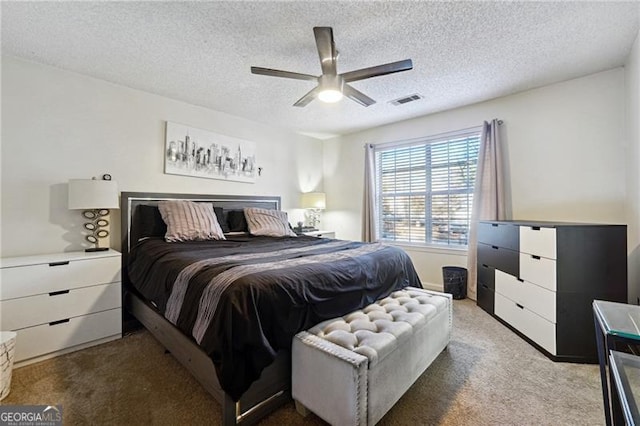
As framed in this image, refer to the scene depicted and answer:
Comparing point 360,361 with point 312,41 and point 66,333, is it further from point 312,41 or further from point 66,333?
point 66,333

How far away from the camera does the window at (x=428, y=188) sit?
12.0 ft

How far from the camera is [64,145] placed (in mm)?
2537

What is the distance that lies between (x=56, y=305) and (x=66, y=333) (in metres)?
0.24

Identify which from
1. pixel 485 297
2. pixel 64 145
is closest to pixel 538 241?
pixel 485 297

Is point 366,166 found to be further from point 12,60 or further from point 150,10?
point 12,60

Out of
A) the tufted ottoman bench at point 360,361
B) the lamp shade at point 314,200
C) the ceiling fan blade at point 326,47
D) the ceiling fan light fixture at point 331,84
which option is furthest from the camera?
the lamp shade at point 314,200

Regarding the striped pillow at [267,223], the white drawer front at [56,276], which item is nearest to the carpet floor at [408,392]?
the white drawer front at [56,276]

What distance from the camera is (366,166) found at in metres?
4.44

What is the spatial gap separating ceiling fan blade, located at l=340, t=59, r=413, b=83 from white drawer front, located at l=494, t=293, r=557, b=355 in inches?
87.1

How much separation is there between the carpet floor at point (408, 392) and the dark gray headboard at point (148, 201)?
970 millimetres

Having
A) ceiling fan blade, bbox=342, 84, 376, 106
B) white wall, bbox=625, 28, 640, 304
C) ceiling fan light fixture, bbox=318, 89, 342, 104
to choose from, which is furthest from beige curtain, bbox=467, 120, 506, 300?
ceiling fan light fixture, bbox=318, 89, 342, 104

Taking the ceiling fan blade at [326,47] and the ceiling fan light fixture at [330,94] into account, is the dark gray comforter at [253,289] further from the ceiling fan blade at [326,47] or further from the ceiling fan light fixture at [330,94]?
the ceiling fan blade at [326,47]

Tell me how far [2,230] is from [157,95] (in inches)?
73.4

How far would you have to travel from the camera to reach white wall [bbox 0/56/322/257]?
2316 millimetres
